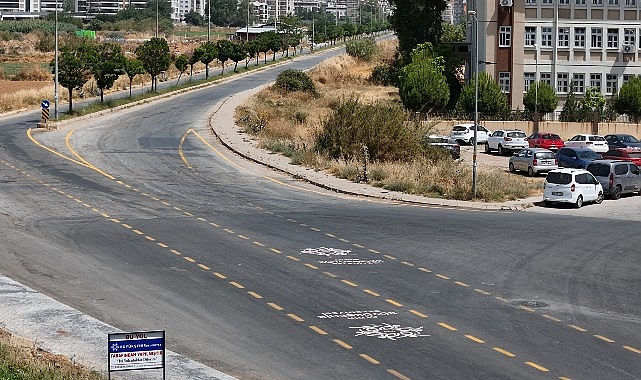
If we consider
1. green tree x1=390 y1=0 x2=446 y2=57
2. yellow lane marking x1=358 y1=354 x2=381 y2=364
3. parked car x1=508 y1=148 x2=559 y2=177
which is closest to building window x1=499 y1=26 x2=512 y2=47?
green tree x1=390 y1=0 x2=446 y2=57

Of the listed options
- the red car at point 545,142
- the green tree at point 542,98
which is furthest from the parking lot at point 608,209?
the green tree at point 542,98

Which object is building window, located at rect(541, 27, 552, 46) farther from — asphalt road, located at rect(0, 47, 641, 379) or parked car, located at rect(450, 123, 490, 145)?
asphalt road, located at rect(0, 47, 641, 379)

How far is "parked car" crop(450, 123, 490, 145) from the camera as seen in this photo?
Result: 7106 centimetres

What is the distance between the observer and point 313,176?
4897cm

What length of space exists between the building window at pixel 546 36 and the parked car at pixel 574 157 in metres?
29.5

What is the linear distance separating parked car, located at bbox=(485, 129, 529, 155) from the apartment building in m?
16.0

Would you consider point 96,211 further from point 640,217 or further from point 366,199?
point 640,217

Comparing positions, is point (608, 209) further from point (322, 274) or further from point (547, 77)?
point (547, 77)

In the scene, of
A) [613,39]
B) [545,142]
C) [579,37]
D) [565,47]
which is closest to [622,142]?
[545,142]

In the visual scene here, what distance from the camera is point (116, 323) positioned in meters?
23.2

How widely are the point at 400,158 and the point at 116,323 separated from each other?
3156 cm

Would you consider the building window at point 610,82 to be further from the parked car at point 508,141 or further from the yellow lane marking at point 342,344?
the yellow lane marking at point 342,344

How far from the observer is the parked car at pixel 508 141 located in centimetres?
6544

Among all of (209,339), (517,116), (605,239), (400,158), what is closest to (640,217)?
(605,239)
